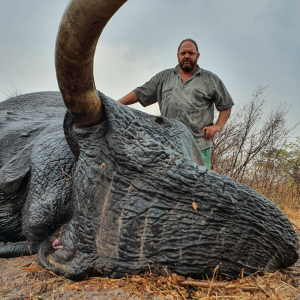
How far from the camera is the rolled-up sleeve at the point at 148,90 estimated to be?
391 cm

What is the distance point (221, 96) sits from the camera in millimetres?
3732

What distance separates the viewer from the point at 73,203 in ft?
6.12

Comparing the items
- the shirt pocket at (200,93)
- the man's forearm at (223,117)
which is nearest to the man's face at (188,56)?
the shirt pocket at (200,93)

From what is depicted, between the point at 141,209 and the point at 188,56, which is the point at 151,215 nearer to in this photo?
the point at 141,209

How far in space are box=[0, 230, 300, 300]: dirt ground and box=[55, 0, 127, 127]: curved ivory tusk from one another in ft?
2.95

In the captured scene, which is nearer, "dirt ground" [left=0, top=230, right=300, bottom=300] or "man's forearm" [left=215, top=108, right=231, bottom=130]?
"dirt ground" [left=0, top=230, right=300, bottom=300]

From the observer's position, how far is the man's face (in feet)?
12.3

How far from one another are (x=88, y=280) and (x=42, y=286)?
246 mm

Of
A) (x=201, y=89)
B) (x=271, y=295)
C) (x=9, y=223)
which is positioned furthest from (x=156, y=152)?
(x=201, y=89)

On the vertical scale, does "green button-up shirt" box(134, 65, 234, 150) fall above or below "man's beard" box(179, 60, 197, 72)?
below

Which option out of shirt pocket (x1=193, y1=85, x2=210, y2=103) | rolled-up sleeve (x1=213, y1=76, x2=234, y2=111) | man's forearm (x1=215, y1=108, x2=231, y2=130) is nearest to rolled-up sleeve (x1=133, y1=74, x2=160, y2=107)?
shirt pocket (x1=193, y1=85, x2=210, y2=103)

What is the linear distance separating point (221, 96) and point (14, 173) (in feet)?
8.43

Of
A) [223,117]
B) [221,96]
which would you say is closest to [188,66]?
[221,96]

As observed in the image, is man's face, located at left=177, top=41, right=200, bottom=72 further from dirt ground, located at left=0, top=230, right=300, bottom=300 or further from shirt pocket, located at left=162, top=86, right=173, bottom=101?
dirt ground, located at left=0, top=230, right=300, bottom=300
